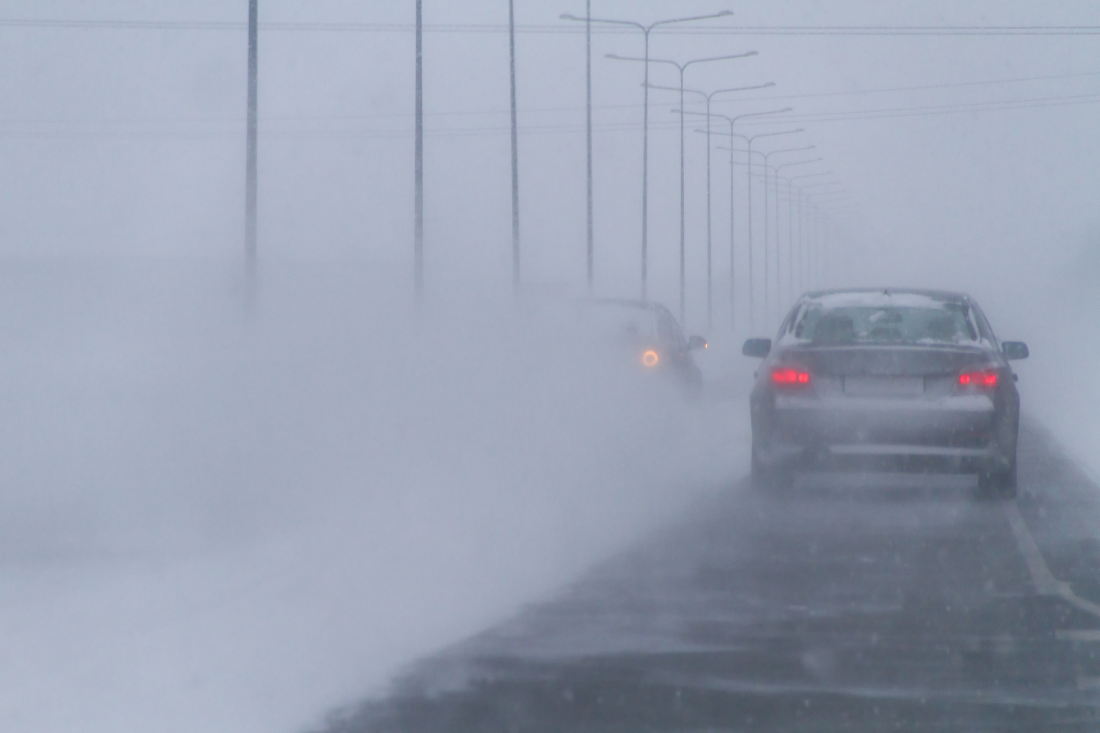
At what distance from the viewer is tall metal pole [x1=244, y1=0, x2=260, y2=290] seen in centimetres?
2070

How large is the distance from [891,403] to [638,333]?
35.8 ft

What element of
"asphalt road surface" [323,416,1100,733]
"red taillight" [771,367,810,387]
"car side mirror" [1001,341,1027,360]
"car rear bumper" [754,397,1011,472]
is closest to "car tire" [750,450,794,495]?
"car rear bumper" [754,397,1011,472]

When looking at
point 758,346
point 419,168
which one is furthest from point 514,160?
point 758,346

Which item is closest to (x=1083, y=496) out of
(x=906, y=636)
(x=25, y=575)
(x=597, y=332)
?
(x=906, y=636)

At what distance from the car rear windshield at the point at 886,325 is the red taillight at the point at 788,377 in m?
0.35

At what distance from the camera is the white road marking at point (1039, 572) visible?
9.21 m

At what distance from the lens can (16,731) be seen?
6.08 m

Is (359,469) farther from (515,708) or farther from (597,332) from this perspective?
(597,332)

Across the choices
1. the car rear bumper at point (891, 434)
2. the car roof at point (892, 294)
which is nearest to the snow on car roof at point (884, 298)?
the car roof at point (892, 294)

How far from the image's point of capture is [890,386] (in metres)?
13.4

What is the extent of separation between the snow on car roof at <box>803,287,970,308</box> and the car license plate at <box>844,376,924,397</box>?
1084mm

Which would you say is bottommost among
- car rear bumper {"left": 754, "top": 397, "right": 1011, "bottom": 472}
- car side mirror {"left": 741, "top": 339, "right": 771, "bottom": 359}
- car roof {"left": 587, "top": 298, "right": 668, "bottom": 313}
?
car rear bumper {"left": 754, "top": 397, "right": 1011, "bottom": 472}

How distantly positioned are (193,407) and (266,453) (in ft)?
11.4

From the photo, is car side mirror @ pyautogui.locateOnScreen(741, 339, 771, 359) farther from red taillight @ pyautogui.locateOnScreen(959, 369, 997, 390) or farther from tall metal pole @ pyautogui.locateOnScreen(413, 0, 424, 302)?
tall metal pole @ pyautogui.locateOnScreen(413, 0, 424, 302)
